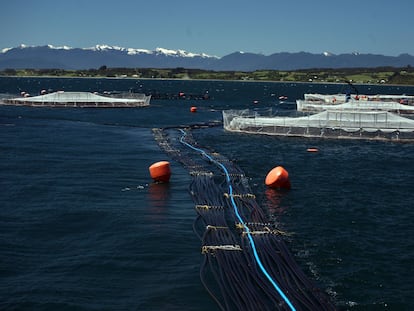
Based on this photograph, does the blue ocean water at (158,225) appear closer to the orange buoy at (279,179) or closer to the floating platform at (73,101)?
the orange buoy at (279,179)

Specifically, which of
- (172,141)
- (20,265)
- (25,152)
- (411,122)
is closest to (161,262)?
(20,265)

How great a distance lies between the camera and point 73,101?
328ft

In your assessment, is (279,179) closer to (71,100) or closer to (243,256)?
(243,256)

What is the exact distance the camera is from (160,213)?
2719cm

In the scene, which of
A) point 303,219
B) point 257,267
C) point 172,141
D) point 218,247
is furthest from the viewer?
point 172,141

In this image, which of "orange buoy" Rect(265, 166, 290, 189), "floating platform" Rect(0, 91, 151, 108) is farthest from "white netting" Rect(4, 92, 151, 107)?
"orange buoy" Rect(265, 166, 290, 189)

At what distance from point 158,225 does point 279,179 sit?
10.1m

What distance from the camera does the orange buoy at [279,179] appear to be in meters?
32.2

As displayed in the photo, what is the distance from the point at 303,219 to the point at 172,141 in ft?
101

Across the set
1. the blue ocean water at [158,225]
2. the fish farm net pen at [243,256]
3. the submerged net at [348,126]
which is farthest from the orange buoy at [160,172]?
the submerged net at [348,126]

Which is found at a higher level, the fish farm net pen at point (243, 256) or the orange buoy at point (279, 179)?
the orange buoy at point (279, 179)

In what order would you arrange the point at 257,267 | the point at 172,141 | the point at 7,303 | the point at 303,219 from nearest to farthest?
the point at 7,303
the point at 257,267
the point at 303,219
the point at 172,141

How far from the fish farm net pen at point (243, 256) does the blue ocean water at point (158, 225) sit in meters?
0.60

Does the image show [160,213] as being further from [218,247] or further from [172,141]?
[172,141]
